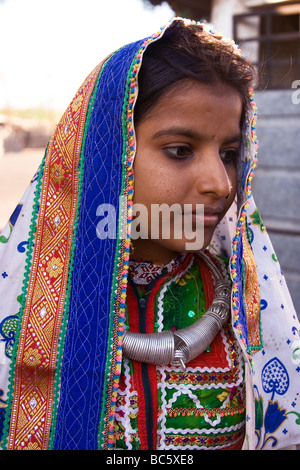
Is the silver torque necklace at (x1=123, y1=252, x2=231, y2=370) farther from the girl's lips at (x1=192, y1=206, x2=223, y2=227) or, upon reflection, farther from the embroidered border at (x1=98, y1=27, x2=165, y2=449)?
the girl's lips at (x1=192, y1=206, x2=223, y2=227)

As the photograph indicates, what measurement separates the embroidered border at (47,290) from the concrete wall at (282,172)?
334cm

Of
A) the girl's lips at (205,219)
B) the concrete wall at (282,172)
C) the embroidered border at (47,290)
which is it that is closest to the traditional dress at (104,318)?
the embroidered border at (47,290)

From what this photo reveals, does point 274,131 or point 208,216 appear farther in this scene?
point 274,131

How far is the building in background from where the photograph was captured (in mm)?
4230

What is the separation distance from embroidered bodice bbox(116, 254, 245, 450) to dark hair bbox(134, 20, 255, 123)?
46 centimetres

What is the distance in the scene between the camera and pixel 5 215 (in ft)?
23.4

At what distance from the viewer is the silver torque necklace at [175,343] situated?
1.16 m

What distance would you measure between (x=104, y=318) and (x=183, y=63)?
0.64 m

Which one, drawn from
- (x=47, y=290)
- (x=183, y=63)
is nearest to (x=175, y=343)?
(x=47, y=290)

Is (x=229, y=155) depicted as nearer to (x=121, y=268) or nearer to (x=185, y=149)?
(x=185, y=149)

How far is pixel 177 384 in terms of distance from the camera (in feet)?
3.99

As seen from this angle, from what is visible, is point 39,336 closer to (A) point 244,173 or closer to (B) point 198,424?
(B) point 198,424

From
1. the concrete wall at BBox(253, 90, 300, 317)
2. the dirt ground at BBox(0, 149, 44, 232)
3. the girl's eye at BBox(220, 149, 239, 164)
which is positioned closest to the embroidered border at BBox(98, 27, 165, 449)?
the girl's eye at BBox(220, 149, 239, 164)
